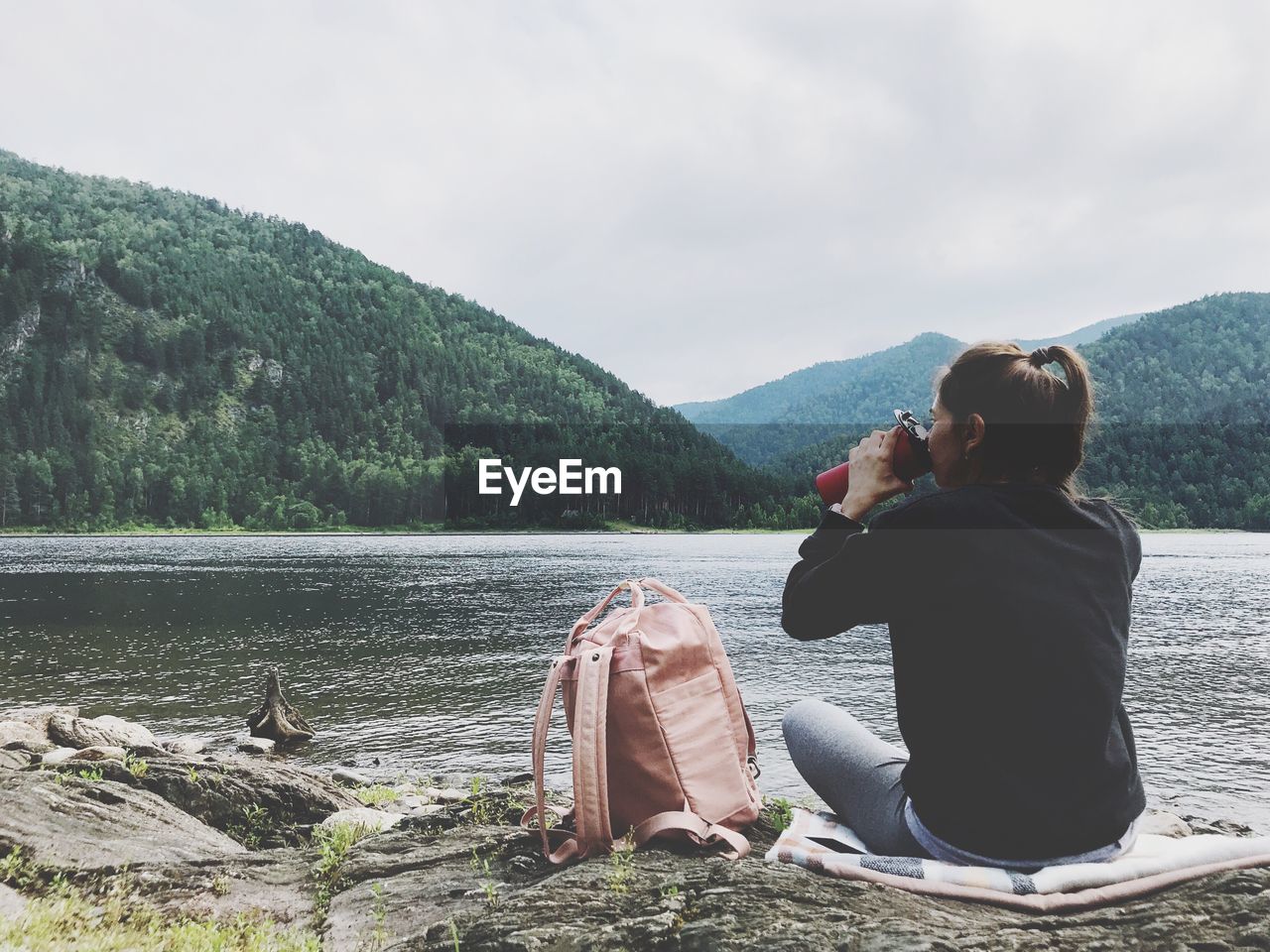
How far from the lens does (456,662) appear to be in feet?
78.0

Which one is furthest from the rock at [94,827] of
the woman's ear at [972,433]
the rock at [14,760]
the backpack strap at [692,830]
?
the woman's ear at [972,433]

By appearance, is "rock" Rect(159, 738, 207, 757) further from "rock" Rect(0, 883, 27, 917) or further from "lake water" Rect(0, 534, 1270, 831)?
"rock" Rect(0, 883, 27, 917)

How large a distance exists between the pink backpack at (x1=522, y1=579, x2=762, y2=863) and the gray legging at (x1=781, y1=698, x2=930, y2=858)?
368 mm

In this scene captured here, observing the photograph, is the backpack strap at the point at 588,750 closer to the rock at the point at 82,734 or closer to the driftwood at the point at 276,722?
the rock at the point at 82,734

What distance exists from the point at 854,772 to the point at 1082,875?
3.10 feet

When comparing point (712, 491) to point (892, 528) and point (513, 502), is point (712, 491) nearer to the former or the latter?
point (513, 502)

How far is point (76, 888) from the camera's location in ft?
14.5

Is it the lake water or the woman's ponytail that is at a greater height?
the woman's ponytail

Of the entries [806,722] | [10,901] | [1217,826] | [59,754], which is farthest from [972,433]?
[59,754]

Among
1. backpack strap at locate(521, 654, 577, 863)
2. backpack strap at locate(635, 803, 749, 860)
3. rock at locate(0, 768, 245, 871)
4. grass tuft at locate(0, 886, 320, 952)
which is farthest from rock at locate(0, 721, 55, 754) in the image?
backpack strap at locate(635, 803, 749, 860)

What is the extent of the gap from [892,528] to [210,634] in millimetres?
30586

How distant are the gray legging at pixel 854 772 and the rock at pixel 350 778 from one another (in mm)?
10056

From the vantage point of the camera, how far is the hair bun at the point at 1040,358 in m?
2.87

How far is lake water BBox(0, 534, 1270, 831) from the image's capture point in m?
15.1
